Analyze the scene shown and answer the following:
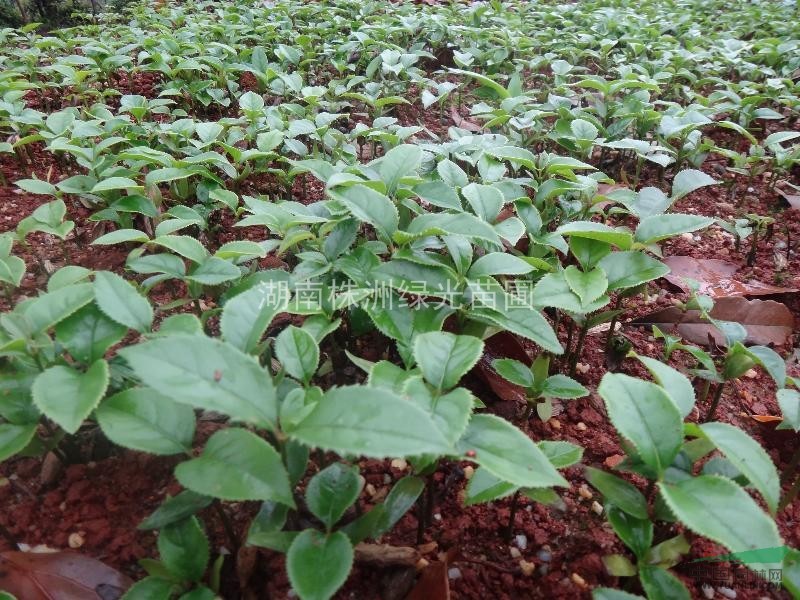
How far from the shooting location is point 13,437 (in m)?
0.91

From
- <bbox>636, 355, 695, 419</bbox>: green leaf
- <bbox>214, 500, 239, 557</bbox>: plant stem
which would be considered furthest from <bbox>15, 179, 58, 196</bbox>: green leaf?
<bbox>636, 355, 695, 419</bbox>: green leaf

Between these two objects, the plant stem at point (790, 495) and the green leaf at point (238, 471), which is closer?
the green leaf at point (238, 471)

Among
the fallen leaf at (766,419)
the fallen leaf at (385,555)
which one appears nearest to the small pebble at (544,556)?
the fallen leaf at (385,555)

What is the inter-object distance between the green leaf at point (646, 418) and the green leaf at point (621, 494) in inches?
4.3

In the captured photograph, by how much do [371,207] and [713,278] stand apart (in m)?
1.30

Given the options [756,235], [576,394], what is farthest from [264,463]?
[756,235]

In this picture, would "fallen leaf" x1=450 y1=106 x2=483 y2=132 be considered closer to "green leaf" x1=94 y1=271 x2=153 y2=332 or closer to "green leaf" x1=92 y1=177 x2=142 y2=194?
"green leaf" x1=92 y1=177 x2=142 y2=194

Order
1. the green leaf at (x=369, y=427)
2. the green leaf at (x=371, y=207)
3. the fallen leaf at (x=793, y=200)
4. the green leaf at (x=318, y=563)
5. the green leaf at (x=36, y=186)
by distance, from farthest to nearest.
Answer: the fallen leaf at (x=793, y=200), the green leaf at (x=36, y=186), the green leaf at (x=371, y=207), the green leaf at (x=318, y=563), the green leaf at (x=369, y=427)

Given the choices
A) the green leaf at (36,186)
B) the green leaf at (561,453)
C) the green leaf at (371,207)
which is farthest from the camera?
the green leaf at (36,186)

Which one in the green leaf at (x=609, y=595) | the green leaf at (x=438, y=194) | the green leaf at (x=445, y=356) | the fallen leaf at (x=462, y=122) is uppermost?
the green leaf at (x=438, y=194)

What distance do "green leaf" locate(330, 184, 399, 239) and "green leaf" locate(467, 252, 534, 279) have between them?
209 mm

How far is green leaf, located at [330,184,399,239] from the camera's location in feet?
4.15

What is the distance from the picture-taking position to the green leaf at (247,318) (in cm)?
98

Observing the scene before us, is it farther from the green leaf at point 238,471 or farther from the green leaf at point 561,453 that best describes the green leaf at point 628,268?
the green leaf at point 238,471
